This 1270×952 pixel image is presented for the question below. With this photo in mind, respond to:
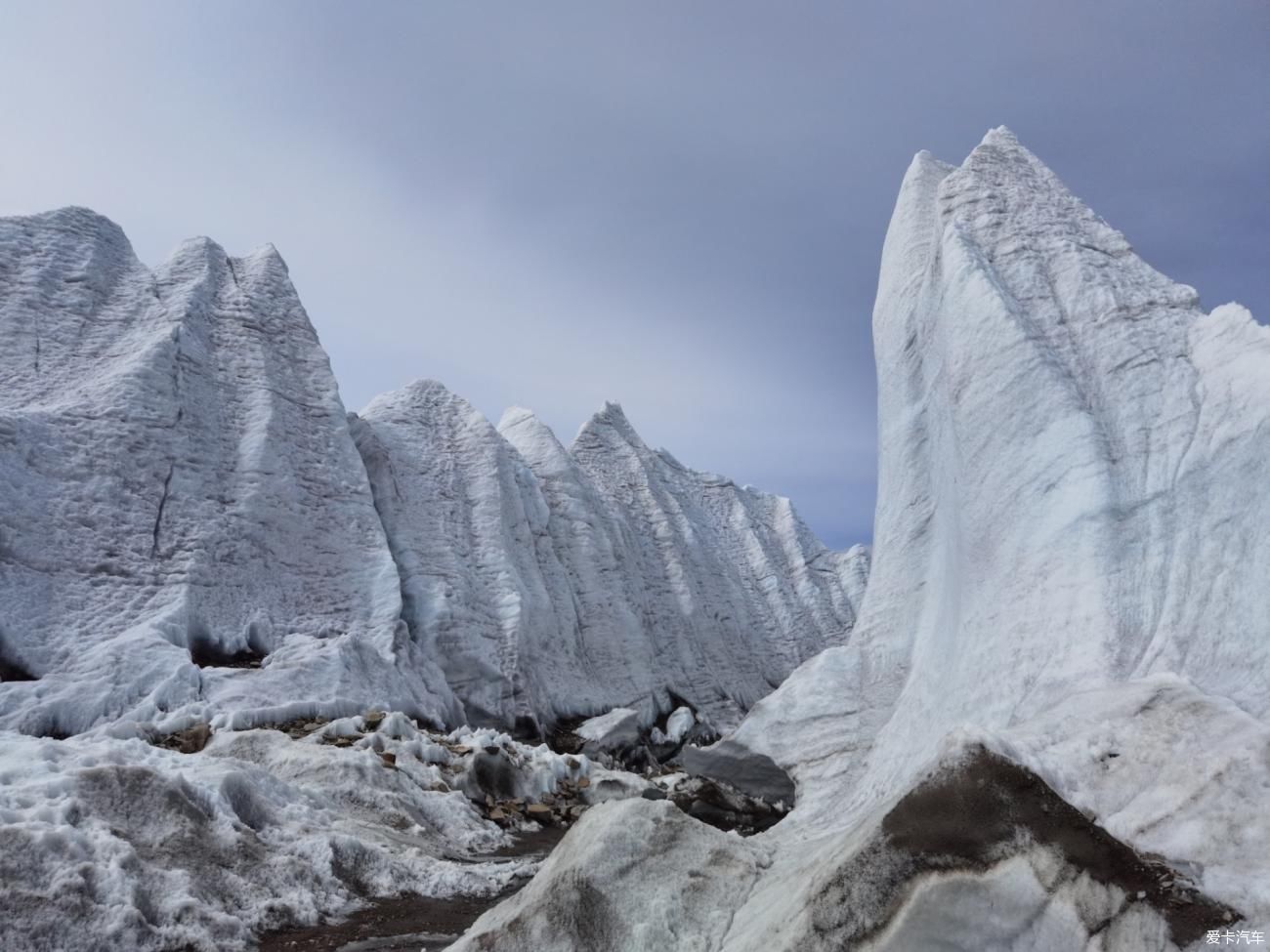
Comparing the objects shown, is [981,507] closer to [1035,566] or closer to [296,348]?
[1035,566]

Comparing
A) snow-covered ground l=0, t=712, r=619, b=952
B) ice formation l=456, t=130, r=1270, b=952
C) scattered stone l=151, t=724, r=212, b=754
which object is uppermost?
ice formation l=456, t=130, r=1270, b=952

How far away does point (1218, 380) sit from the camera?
273 inches

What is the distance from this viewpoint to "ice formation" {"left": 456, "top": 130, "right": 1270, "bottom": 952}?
2.82 meters

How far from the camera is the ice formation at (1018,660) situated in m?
2.82

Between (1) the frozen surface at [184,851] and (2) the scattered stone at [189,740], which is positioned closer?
(1) the frozen surface at [184,851]

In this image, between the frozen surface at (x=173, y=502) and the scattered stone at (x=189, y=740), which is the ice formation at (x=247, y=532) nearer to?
the frozen surface at (x=173, y=502)

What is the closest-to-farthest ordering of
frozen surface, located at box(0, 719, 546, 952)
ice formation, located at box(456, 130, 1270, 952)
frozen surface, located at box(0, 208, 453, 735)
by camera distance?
ice formation, located at box(456, 130, 1270, 952) < frozen surface, located at box(0, 719, 546, 952) < frozen surface, located at box(0, 208, 453, 735)

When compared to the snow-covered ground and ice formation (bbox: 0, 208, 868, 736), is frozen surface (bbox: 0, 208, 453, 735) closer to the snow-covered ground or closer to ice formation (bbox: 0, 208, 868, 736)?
ice formation (bbox: 0, 208, 868, 736)

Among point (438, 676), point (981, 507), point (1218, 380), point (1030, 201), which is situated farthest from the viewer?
point (438, 676)

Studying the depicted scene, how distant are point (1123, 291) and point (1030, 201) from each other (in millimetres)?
2824

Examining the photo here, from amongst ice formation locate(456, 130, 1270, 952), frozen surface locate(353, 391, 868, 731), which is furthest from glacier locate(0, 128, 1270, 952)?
frozen surface locate(353, 391, 868, 731)

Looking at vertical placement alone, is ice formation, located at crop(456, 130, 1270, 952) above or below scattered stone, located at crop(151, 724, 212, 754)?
above

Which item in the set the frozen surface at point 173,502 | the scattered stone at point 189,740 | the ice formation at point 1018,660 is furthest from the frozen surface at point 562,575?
the ice formation at point 1018,660

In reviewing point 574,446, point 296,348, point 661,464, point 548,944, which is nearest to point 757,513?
point 661,464
